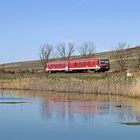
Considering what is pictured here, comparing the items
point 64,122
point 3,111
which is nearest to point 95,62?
point 3,111

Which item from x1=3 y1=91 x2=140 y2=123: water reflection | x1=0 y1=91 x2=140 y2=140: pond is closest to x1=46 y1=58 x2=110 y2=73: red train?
x1=3 y1=91 x2=140 y2=123: water reflection

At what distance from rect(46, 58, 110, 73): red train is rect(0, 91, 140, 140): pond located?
67.2 ft

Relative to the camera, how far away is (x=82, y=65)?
224 feet

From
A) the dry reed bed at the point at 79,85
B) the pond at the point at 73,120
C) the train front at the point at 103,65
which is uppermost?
the train front at the point at 103,65

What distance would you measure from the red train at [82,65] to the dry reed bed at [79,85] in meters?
7.22

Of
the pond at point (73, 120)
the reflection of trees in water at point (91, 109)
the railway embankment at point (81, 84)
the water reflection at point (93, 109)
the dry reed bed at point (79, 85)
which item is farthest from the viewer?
the railway embankment at point (81, 84)

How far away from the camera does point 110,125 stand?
2869 centimetres

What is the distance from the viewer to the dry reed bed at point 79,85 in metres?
46.9

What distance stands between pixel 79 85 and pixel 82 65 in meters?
12.9

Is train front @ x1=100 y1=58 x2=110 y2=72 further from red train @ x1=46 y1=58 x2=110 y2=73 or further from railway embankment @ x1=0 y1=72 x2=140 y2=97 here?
railway embankment @ x1=0 y1=72 x2=140 y2=97

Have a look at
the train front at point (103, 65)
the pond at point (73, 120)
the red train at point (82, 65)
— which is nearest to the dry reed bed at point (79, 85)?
the pond at point (73, 120)

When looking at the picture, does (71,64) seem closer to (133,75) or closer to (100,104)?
(133,75)

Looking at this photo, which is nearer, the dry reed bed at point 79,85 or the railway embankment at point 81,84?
the dry reed bed at point 79,85

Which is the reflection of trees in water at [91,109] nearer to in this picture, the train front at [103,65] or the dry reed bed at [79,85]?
the dry reed bed at [79,85]
